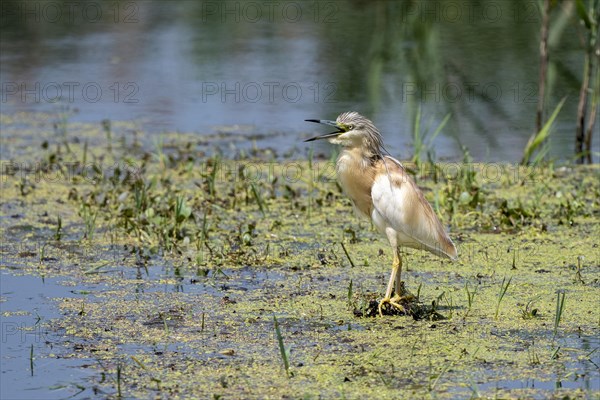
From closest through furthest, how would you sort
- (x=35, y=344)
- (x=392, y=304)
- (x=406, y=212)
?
(x=35, y=344) < (x=392, y=304) < (x=406, y=212)

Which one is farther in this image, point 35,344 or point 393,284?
point 393,284

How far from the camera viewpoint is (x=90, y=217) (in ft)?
21.4

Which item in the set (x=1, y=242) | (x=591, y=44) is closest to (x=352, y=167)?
(x=1, y=242)

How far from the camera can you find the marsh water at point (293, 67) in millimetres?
9781

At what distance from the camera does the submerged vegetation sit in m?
4.41

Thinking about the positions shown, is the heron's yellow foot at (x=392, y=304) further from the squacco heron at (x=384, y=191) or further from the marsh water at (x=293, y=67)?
the marsh water at (x=293, y=67)

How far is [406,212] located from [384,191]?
14 centimetres

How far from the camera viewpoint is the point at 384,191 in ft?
17.3

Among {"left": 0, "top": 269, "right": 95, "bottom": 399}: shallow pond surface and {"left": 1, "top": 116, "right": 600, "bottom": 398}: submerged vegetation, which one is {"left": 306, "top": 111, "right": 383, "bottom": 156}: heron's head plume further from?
{"left": 0, "top": 269, "right": 95, "bottom": 399}: shallow pond surface

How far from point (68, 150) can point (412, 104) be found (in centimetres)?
321

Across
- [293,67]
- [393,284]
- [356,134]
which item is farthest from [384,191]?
[293,67]

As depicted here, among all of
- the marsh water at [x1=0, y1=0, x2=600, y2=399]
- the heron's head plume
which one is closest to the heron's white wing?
the heron's head plume

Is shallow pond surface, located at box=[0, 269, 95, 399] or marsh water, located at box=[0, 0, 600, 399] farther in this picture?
marsh water, located at box=[0, 0, 600, 399]

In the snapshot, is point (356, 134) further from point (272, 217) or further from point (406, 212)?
point (272, 217)
